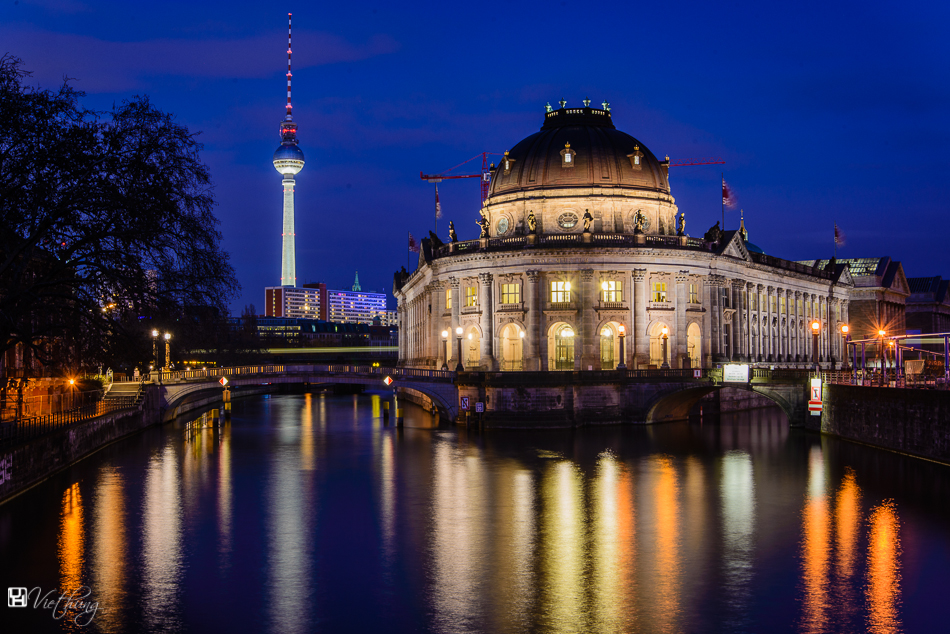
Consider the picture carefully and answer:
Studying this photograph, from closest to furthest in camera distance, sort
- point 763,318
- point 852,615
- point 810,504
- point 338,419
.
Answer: point 852,615 → point 810,504 → point 338,419 → point 763,318

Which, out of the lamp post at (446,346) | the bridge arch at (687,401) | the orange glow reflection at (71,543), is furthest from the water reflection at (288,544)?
the lamp post at (446,346)

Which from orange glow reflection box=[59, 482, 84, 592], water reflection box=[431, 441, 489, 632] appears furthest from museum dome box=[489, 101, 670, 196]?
orange glow reflection box=[59, 482, 84, 592]

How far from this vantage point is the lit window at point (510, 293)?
3305 inches

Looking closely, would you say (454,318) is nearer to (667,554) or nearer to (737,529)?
(737,529)

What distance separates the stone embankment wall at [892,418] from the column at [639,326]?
18883mm

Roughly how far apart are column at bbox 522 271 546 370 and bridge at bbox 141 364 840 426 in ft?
29.9

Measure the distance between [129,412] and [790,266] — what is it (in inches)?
2949

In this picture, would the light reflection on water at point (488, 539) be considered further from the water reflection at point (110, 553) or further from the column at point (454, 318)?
the column at point (454, 318)

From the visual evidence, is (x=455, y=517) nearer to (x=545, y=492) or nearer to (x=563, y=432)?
(x=545, y=492)

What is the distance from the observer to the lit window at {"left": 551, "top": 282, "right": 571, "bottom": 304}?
82.8 meters

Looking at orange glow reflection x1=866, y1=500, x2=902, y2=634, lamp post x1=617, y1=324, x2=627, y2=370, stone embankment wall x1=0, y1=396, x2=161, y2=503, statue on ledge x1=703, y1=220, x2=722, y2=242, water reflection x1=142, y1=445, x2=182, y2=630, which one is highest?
statue on ledge x1=703, y1=220, x2=722, y2=242

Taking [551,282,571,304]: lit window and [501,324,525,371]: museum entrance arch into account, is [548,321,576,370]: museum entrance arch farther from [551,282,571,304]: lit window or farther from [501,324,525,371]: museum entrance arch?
[501,324,525,371]: museum entrance arch

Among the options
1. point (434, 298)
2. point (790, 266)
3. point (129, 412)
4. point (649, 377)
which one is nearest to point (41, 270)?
point (129, 412)

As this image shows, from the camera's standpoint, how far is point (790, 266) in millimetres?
109125
